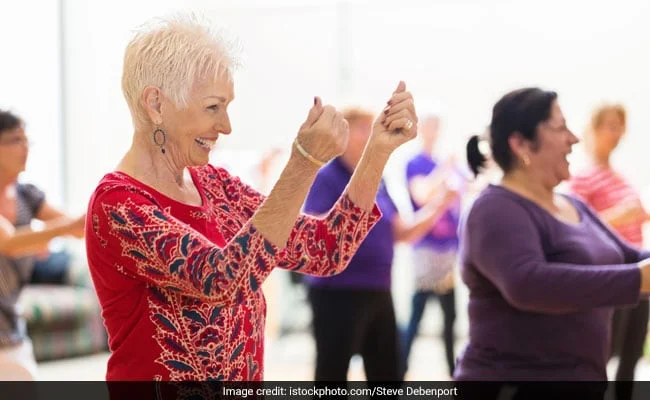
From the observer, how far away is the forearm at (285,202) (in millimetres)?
1549

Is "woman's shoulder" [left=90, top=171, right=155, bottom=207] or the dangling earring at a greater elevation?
the dangling earring

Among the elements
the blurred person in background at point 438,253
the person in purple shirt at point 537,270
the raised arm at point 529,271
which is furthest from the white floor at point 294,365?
the raised arm at point 529,271

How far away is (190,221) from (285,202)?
0.23 metres

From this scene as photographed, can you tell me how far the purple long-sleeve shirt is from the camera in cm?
228

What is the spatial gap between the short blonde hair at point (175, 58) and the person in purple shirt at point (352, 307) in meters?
2.17

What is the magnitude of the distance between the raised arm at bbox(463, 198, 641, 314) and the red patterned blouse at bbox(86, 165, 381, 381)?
63 cm

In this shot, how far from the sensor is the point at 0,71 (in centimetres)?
725

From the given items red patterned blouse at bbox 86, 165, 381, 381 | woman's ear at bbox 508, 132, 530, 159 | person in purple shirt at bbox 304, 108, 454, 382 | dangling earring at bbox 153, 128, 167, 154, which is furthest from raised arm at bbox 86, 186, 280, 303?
person in purple shirt at bbox 304, 108, 454, 382

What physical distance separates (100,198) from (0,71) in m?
6.05

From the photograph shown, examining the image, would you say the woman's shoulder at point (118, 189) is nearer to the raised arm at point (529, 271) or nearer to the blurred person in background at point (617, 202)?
the raised arm at point (529, 271)

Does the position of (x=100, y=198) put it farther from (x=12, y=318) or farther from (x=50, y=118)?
(x=50, y=118)

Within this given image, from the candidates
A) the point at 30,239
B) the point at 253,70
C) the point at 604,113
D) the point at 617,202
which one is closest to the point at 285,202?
the point at 30,239

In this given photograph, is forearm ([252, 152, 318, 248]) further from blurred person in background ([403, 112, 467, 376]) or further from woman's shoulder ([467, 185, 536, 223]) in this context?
blurred person in background ([403, 112, 467, 376])

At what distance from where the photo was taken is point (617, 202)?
4359 mm
